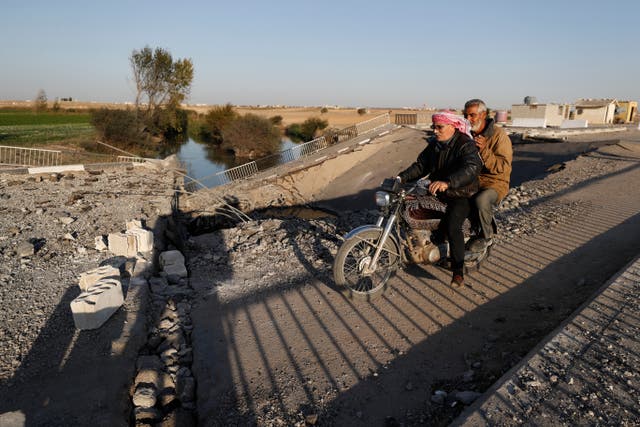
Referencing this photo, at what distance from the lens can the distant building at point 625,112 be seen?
49259mm

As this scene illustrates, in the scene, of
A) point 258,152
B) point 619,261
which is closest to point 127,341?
point 619,261

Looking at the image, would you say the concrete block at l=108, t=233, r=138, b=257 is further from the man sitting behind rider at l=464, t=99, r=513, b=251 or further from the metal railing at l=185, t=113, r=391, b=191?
the metal railing at l=185, t=113, r=391, b=191

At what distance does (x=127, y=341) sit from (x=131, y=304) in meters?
0.81

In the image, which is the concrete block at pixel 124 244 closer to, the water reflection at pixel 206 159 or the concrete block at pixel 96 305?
the concrete block at pixel 96 305

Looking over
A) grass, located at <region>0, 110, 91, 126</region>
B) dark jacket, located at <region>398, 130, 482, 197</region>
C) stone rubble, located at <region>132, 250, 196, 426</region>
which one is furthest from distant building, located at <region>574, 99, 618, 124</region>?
grass, located at <region>0, 110, 91, 126</region>

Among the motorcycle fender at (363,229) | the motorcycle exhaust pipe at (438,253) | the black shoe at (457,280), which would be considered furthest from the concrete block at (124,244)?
the black shoe at (457,280)

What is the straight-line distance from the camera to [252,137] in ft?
140

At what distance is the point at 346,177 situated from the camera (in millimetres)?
23672

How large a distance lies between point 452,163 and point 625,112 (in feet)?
187

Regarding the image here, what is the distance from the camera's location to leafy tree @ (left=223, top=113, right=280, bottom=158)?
42.8 metres

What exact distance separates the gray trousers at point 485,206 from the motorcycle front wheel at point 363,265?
1129mm

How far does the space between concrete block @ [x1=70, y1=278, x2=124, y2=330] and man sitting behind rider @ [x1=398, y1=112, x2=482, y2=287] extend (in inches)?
140

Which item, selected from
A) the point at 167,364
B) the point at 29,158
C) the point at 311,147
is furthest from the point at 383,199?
the point at 311,147

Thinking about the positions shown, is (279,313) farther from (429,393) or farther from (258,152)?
(258,152)
